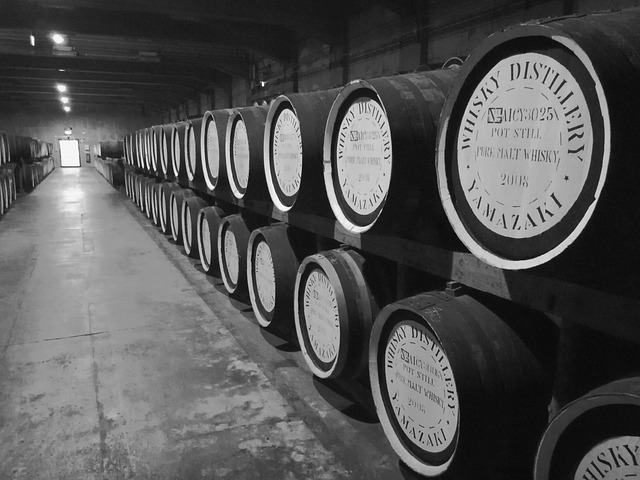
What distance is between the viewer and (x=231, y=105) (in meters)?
14.3

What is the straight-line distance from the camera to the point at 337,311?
2514 mm

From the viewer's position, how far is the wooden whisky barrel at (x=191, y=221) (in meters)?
5.76

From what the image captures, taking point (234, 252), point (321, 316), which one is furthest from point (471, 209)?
point (234, 252)

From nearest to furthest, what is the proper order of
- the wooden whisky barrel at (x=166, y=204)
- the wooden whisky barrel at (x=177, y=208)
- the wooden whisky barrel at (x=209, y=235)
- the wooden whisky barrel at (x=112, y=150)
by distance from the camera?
the wooden whisky barrel at (x=209, y=235), the wooden whisky barrel at (x=177, y=208), the wooden whisky barrel at (x=166, y=204), the wooden whisky barrel at (x=112, y=150)

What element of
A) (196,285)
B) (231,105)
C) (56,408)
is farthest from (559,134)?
(231,105)

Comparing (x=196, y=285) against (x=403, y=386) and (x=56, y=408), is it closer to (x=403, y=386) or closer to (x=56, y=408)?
(x=56, y=408)

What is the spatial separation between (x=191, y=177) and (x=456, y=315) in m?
4.36

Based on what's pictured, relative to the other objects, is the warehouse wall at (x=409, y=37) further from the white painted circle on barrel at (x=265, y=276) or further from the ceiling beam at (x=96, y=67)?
the ceiling beam at (x=96, y=67)

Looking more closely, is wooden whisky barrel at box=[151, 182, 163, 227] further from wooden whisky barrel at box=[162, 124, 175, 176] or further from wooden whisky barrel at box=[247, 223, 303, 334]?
wooden whisky barrel at box=[247, 223, 303, 334]

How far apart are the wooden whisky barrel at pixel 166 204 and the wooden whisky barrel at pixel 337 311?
4476 millimetres

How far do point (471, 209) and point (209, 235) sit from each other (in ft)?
12.6

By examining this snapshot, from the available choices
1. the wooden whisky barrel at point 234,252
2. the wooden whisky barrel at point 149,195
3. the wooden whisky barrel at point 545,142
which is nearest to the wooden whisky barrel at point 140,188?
the wooden whisky barrel at point 149,195

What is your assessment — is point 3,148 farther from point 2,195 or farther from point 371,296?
point 371,296

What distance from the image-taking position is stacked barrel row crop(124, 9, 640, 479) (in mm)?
1207
